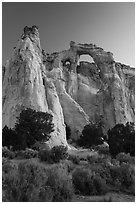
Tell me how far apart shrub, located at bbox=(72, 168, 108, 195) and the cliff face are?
1917 cm

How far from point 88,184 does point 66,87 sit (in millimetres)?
44000

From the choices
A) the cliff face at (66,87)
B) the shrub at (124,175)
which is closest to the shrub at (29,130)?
the cliff face at (66,87)

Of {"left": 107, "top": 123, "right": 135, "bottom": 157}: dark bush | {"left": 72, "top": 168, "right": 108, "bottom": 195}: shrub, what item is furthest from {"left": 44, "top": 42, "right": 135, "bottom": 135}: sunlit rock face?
{"left": 72, "top": 168, "right": 108, "bottom": 195}: shrub

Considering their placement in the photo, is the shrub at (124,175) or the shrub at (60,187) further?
the shrub at (124,175)

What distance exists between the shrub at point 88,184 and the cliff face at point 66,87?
755 inches

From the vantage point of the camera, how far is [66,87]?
1994 inches

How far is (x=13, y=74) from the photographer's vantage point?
37.0 metres

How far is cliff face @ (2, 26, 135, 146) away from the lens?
3291 cm

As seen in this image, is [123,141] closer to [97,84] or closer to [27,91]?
[27,91]

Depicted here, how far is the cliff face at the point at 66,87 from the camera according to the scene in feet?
108

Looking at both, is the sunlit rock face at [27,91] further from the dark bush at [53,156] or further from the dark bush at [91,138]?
the dark bush at [53,156]

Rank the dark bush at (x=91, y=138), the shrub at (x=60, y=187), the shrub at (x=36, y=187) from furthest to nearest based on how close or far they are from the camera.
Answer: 1. the dark bush at (x=91, y=138)
2. the shrub at (x=60, y=187)
3. the shrub at (x=36, y=187)

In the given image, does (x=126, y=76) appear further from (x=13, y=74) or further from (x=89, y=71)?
(x=13, y=74)

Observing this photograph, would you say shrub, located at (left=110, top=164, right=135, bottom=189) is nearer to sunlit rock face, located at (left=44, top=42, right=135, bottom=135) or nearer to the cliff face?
the cliff face
